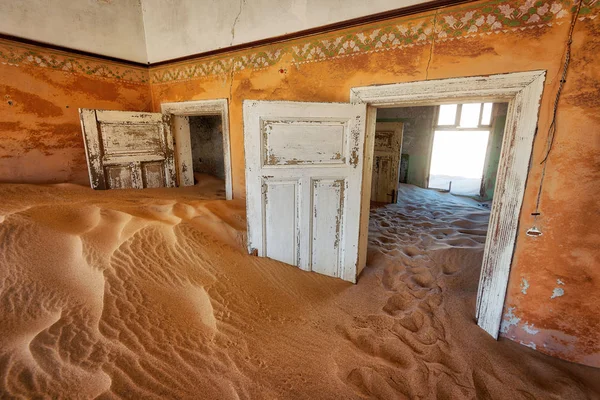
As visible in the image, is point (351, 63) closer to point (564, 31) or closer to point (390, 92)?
point (390, 92)

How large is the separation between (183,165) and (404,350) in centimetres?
472

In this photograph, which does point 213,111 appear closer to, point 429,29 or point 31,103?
point 31,103

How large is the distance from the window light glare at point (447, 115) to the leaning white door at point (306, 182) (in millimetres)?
6762

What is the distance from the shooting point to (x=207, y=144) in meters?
7.14

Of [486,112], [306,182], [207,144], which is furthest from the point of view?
[486,112]

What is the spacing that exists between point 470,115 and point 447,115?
69 centimetres

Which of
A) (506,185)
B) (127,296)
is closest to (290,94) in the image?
(506,185)

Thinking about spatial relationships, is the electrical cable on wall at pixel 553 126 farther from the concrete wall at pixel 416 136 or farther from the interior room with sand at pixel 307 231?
the concrete wall at pixel 416 136

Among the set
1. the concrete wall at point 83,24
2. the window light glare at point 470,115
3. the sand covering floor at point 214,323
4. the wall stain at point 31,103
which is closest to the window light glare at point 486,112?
the window light glare at point 470,115

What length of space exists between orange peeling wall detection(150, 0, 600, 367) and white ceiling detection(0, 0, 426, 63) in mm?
504

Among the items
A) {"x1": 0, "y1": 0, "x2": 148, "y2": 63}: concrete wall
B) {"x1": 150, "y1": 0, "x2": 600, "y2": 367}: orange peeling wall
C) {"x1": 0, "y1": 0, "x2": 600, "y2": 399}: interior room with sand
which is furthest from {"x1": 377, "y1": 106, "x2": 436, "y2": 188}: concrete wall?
{"x1": 0, "y1": 0, "x2": 148, "y2": 63}: concrete wall

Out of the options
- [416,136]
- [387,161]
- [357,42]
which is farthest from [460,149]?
[357,42]

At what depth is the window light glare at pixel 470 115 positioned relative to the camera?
A: 7728 millimetres

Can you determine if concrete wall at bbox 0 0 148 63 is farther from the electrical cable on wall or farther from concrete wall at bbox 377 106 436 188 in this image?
concrete wall at bbox 377 106 436 188
